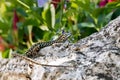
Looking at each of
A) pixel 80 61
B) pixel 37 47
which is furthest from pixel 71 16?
pixel 80 61

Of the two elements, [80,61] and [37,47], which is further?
[37,47]

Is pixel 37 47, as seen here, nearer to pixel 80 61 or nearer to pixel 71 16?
pixel 80 61

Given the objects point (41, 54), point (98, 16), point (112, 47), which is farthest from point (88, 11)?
point (112, 47)

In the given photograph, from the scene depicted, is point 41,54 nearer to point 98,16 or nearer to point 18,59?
point 18,59

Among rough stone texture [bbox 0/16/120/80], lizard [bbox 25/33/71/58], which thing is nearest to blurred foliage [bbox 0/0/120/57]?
lizard [bbox 25/33/71/58]

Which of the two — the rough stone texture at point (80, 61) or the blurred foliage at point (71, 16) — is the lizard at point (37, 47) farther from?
the blurred foliage at point (71, 16)

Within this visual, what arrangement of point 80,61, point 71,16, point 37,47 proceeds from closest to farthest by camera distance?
point 80,61
point 37,47
point 71,16

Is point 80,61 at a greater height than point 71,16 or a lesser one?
greater

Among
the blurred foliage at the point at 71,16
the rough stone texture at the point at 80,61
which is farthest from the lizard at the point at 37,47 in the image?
the blurred foliage at the point at 71,16

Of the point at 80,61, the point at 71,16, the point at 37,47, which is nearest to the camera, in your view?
the point at 80,61
